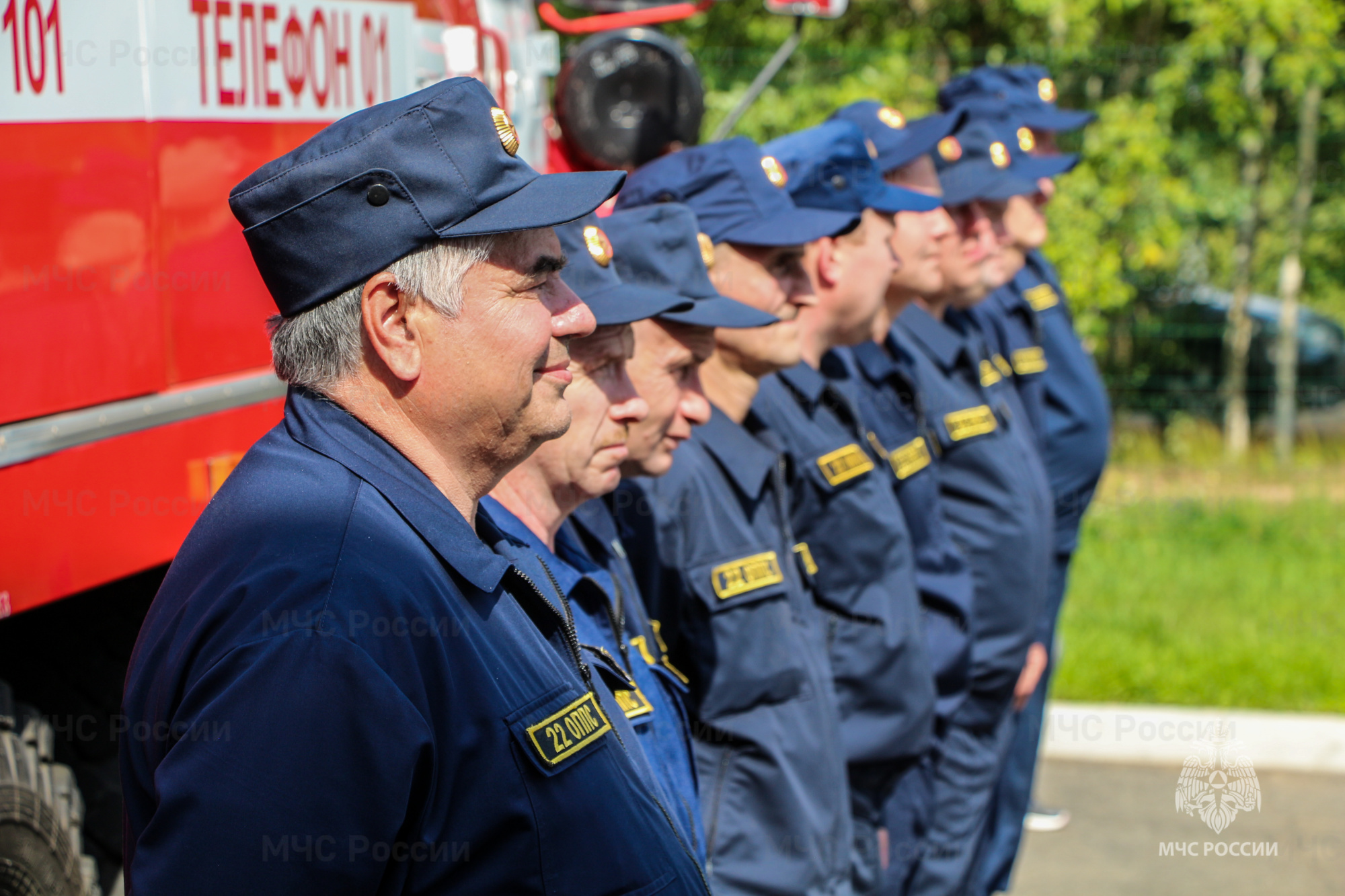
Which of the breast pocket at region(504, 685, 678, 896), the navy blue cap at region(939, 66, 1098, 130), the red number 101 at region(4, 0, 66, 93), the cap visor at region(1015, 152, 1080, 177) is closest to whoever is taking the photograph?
the breast pocket at region(504, 685, 678, 896)

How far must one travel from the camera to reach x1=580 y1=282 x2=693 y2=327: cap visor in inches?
83.6

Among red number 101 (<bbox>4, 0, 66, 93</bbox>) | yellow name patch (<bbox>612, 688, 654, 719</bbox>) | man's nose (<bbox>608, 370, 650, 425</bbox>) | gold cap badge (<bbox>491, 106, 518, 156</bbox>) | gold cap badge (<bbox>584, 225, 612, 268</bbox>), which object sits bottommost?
yellow name patch (<bbox>612, 688, 654, 719</bbox>)

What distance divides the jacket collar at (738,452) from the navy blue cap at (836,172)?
678 mm

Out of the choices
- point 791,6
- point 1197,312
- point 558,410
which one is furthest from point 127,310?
point 1197,312

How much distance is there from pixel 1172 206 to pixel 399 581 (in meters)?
7.53

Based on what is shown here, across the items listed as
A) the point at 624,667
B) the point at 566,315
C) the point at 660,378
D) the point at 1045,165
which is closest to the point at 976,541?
the point at 1045,165

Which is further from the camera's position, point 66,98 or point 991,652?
point 991,652

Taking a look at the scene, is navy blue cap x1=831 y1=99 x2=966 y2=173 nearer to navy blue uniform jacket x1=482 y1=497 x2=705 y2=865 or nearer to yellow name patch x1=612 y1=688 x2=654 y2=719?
navy blue uniform jacket x1=482 y1=497 x2=705 y2=865

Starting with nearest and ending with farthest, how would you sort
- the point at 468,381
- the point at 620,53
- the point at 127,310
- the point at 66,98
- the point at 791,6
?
the point at 468,381 < the point at 66,98 < the point at 127,310 < the point at 620,53 < the point at 791,6

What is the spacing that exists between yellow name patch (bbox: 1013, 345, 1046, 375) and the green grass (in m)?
1.54

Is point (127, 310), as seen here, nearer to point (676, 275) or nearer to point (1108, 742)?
point (676, 275)

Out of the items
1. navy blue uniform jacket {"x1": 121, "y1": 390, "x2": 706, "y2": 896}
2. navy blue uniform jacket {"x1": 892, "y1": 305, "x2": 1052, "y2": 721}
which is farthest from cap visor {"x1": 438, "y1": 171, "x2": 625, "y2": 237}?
navy blue uniform jacket {"x1": 892, "y1": 305, "x2": 1052, "y2": 721}

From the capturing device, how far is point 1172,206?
8031 millimetres

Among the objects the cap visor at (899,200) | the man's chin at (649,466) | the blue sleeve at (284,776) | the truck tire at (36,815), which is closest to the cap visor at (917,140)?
the cap visor at (899,200)
